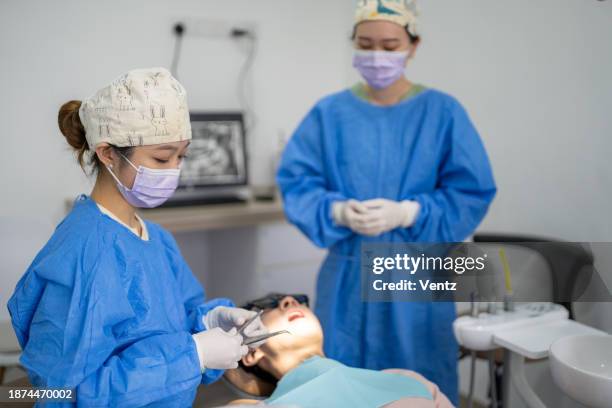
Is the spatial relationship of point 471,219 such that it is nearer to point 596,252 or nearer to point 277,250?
point 596,252

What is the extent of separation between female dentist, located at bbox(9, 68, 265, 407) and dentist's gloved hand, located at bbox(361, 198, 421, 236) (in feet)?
1.85

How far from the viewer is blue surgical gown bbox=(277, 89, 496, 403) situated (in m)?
1.78

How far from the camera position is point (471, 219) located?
1808 mm

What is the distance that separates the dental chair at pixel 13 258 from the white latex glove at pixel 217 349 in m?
0.77

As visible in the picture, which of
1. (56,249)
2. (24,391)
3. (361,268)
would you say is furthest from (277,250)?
(56,249)

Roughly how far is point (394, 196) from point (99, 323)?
104 cm

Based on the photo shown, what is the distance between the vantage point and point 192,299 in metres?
1.38

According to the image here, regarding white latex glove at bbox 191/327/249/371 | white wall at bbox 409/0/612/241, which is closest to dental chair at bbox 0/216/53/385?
white latex glove at bbox 191/327/249/371

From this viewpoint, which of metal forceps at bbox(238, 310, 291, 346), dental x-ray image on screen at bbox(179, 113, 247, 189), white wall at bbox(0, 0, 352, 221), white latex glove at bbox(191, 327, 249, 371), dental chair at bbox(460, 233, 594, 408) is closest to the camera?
white latex glove at bbox(191, 327, 249, 371)

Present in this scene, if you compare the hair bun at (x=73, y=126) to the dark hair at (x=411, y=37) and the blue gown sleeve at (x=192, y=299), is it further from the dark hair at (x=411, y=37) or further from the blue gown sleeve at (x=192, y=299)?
the dark hair at (x=411, y=37)

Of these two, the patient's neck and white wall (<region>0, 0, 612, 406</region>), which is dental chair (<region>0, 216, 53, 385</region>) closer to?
white wall (<region>0, 0, 612, 406</region>)

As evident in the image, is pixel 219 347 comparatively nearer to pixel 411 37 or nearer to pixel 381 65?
pixel 381 65

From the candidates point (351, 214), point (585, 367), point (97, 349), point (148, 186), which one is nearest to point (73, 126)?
point (148, 186)

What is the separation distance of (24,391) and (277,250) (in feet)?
5.65
